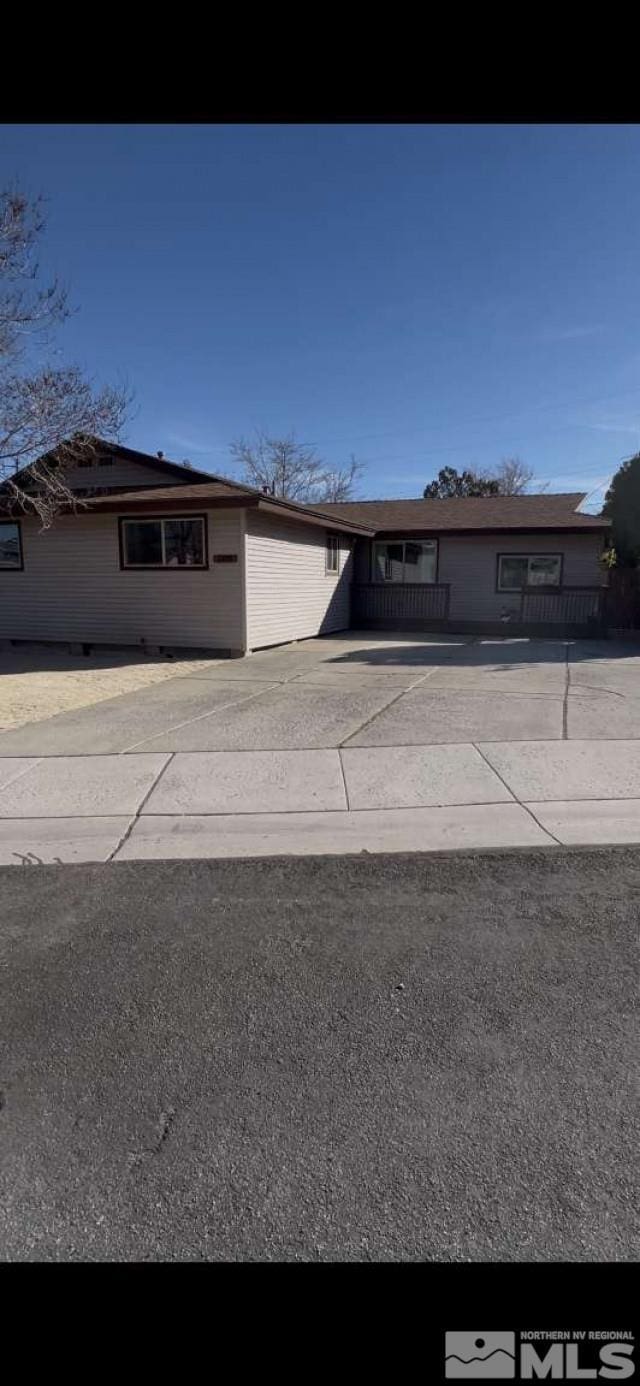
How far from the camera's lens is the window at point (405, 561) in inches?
821

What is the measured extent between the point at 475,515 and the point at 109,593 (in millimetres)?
11434

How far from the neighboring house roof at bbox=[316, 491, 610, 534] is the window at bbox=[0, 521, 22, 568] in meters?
7.44

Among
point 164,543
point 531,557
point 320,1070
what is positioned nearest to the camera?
point 320,1070

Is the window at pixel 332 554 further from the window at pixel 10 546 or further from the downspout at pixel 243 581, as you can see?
the window at pixel 10 546

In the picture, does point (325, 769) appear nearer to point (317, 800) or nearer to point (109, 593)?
point (317, 800)

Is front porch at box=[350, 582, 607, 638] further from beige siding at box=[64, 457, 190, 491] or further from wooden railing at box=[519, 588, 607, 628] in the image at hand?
beige siding at box=[64, 457, 190, 491]

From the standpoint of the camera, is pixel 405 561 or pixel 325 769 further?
pixel 405 561

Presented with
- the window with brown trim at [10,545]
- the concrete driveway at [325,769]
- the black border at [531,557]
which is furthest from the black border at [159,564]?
the black border at [531,557]

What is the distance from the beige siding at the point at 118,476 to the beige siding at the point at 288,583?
8.54 feet

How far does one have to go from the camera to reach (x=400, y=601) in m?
20.6

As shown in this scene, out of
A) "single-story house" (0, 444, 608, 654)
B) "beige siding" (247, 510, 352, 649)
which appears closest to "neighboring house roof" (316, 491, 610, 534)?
"single-story house" (0, 444, 608, 654)

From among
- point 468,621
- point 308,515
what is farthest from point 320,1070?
point 468,621
